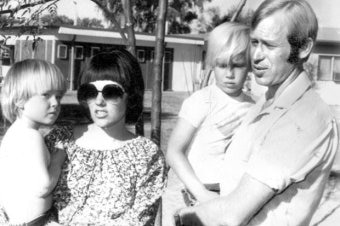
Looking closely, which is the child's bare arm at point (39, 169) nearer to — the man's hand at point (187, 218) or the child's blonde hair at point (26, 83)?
the child's blonde hair at point (26, 83)

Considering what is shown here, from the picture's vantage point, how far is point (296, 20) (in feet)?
5.81

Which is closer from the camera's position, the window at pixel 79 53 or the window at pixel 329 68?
the window at pixel 329 68

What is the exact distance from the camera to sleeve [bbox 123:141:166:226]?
2451mm

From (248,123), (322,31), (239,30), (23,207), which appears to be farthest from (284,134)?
(322,31)

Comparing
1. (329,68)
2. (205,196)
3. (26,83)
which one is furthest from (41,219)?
(329,68)

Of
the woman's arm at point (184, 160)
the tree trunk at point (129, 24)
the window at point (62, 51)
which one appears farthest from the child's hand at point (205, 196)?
the window at point (62, 51)

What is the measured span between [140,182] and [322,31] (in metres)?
23.9

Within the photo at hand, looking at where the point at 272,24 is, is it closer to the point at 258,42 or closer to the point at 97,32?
the point at 258,42

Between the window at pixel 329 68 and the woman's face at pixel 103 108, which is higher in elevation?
the woman's face at pixel 103 108

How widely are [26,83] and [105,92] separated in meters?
0.35

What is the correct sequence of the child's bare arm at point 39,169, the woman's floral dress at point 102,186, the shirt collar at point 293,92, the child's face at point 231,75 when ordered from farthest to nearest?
the child's face at point 231,75, the woman's floral dress at point 102,186, the child's bare arm at point 39,169, the shirt collar at point 293,92

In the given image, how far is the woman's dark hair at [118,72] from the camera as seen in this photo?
247cm

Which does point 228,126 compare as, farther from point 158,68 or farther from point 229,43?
point 158,68

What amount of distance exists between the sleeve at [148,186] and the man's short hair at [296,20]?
36.8 inches
